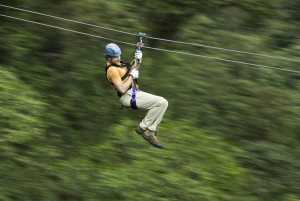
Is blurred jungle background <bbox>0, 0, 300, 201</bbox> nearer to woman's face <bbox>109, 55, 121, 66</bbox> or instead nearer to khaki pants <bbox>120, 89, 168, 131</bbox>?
khaki pants <bbox>120, 89, 168, 131</bbox>

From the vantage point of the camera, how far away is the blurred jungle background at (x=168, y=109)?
382 inches

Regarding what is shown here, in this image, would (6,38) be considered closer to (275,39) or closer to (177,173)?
(177,173)

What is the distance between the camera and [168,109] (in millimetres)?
10547

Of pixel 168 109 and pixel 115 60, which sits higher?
pixel 115 60

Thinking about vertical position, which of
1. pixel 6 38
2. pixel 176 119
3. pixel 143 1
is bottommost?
pixel 176 119

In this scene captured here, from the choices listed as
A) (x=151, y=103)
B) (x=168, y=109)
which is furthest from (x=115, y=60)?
(x=168, y=109)

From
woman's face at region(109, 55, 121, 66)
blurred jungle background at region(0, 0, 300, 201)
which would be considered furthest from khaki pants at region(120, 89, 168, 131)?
blurred jungle background at region(0, 0, 300, 201)

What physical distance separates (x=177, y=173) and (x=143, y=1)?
310cm

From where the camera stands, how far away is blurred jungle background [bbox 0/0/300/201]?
9.70 meters

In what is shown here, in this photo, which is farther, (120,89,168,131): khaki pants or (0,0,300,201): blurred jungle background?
(0,0,300,201): blurred jungle background

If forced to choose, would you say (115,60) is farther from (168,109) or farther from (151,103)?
(168,109)

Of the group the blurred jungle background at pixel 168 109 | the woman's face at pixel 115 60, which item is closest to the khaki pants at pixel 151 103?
the woman's face at pixel 115 60

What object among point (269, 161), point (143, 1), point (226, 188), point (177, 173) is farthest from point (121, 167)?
point (143, 1)

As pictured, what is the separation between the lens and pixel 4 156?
9430mm
